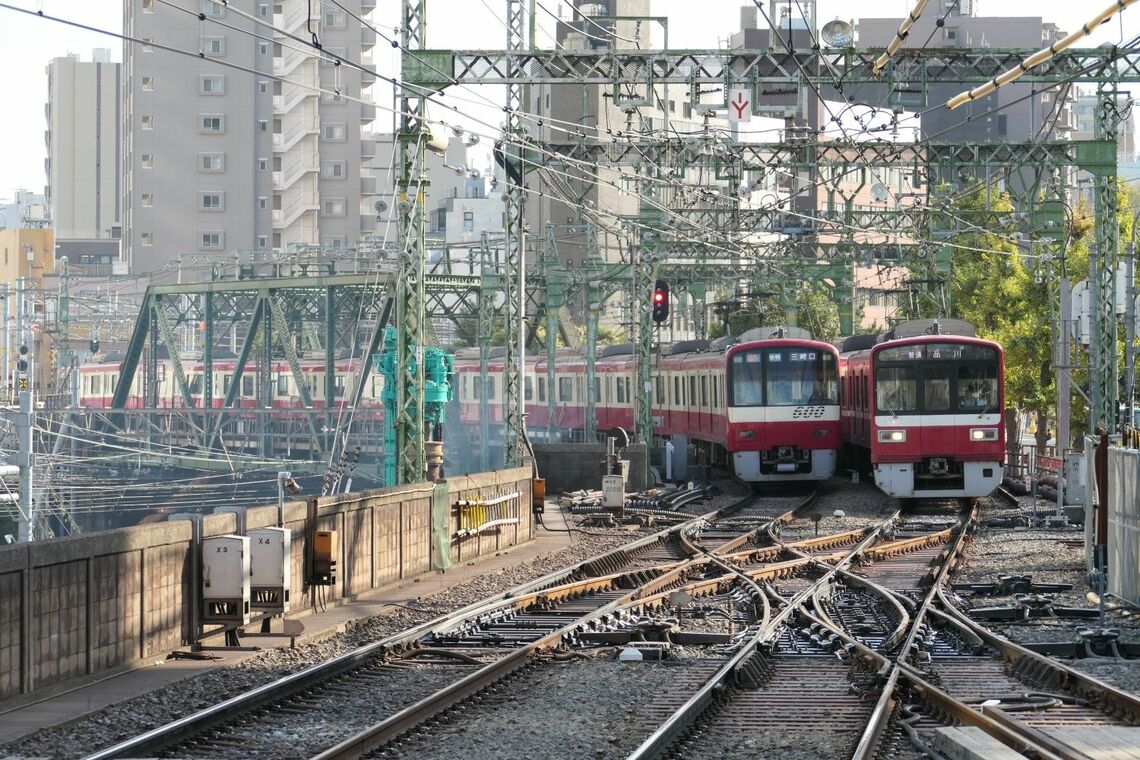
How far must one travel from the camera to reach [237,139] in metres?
81.6

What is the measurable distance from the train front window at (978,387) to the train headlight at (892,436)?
987mm

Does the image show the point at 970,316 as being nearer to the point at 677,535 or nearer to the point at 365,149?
the point at 677,535

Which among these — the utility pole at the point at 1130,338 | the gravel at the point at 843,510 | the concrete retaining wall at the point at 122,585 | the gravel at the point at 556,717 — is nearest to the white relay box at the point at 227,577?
the concrete retaining wall at the point at 122,585

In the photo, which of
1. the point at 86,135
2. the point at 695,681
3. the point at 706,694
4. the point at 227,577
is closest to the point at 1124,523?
the point at 695,681

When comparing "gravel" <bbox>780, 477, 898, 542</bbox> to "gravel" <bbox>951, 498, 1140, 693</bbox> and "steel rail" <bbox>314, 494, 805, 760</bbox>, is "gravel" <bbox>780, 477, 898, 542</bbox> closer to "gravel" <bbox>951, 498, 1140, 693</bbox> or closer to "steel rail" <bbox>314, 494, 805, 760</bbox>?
"gravel" <bbox>951, 498, 1140, 693</bbox>

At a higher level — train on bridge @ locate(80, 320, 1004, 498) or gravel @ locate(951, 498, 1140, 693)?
train on bridge @ locate(80, 320, 1004, 498)

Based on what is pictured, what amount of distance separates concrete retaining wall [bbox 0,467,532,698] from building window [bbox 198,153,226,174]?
6709 centimetres

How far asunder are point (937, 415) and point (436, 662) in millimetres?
15838

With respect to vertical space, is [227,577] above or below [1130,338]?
below

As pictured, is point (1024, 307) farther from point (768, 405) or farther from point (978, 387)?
point (978, 387)

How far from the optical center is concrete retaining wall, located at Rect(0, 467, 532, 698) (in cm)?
984

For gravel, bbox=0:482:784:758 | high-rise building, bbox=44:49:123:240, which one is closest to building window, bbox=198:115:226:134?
high-rise building, bbox=44:49:123:240

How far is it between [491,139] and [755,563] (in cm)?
664

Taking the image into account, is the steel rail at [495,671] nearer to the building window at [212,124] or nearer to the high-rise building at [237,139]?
the high-rise building at [237,139]
